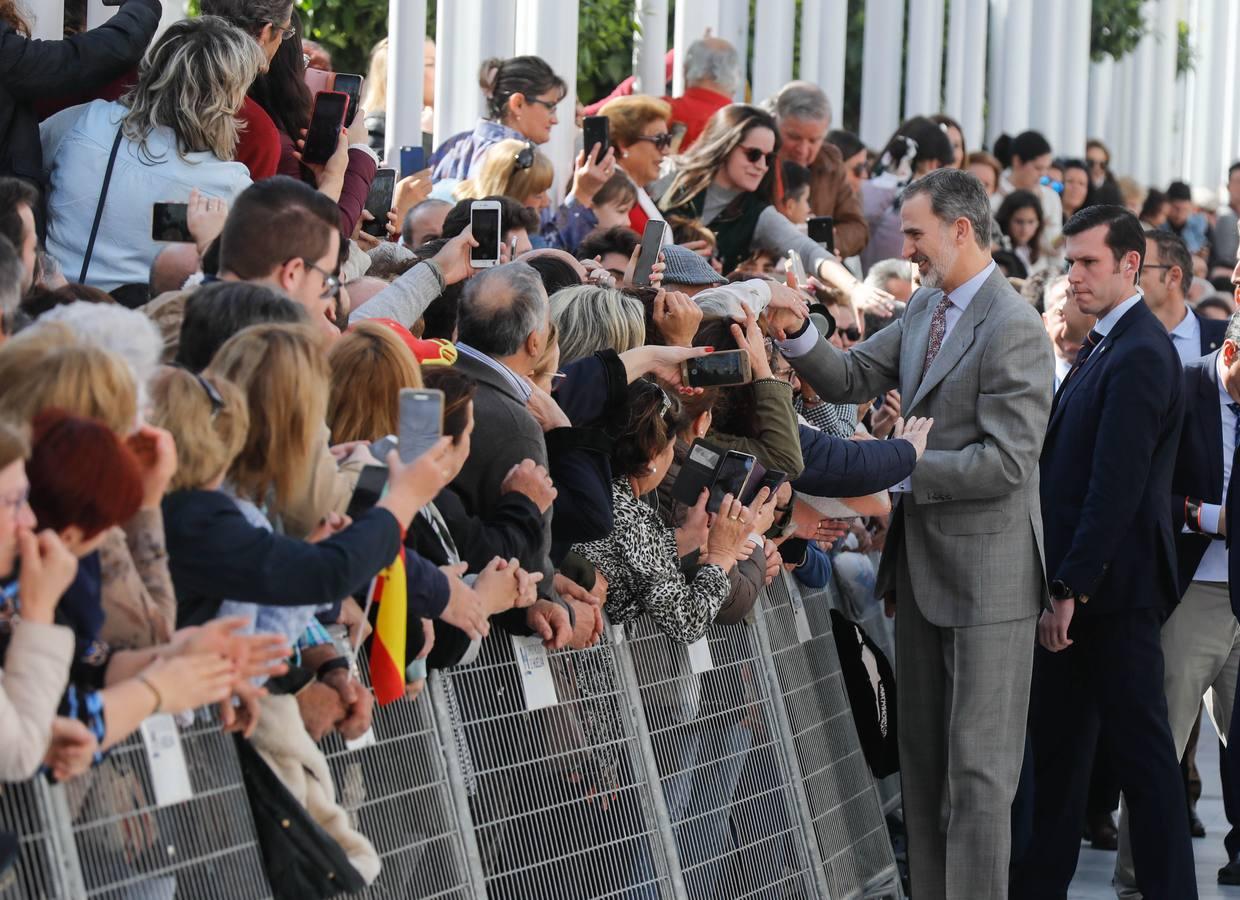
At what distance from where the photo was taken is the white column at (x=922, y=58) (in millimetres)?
21125

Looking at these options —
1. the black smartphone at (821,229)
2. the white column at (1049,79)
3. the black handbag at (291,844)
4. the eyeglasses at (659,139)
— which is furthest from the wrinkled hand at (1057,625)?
the white column at (1049,79)

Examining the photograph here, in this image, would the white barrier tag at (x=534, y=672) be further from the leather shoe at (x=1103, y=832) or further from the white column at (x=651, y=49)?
the white column at (x=651, y=49)

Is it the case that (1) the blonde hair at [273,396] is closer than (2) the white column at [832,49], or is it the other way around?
(1) the blonde hair at [273,396]

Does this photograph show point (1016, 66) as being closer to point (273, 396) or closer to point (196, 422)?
point (273, 396)

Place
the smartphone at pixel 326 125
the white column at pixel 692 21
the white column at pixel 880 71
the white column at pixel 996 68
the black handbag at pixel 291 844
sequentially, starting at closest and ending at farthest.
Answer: the black handbag at pixel 291 844 → the smartphone at pixel 326 125 → the white column at pixel 692 21 → the white column at pixel 880 71 → the white column at pixel 996 68

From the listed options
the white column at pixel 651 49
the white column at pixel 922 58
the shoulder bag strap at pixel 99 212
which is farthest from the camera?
the white column at pixel 922 58

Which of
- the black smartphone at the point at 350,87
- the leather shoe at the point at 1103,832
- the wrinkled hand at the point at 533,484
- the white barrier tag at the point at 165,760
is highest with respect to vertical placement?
the black smartphone at the point at 350,87

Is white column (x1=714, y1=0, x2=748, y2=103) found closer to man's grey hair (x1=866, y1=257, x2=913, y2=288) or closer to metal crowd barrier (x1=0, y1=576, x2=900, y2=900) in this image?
man's grey hair (x1=866, y1=257, x2=913, y2=288)

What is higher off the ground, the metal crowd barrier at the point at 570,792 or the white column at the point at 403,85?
the white column at the point at 403,85

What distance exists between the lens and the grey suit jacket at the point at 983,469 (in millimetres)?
6773

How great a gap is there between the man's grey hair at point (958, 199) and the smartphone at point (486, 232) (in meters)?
1.63

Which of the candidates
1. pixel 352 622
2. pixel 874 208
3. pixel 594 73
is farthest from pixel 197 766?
pixel 594 73

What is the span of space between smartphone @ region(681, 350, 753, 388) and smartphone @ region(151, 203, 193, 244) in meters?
1.52

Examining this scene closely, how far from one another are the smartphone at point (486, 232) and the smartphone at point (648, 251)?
694 millimetres
